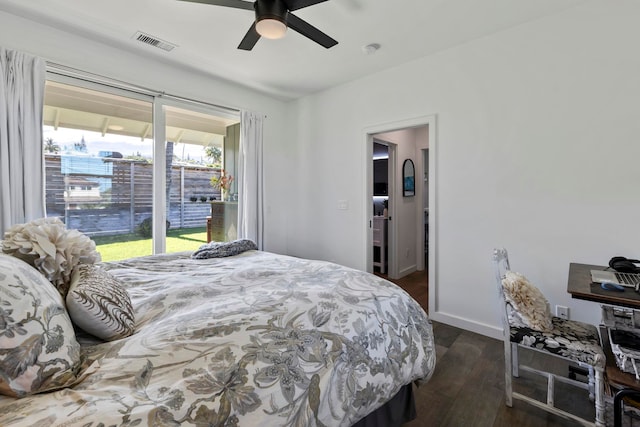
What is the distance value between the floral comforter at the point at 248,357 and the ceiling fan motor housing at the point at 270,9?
5.22ft

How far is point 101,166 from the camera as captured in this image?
9.45 feet

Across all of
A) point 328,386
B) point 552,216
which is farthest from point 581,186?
point 328,386

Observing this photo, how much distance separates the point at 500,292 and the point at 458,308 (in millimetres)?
1258

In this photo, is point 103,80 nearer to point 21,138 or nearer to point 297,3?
point 21,138

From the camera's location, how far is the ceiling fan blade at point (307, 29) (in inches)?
76.1

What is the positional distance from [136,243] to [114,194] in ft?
1.79

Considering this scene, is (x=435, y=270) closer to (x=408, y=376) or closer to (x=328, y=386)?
(x=408, y=376)

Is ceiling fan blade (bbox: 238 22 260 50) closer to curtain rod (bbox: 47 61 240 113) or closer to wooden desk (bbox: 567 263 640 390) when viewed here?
curtain rod (bbox: 47 61 240 113)

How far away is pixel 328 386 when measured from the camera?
0.99 m

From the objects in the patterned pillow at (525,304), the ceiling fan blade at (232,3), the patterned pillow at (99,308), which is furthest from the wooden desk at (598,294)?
the ceiling fan blade at (232,3)

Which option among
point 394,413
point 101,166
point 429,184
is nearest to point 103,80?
point 101,166

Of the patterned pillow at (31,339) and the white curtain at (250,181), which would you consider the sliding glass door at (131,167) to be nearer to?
the white curtain at (250,181)

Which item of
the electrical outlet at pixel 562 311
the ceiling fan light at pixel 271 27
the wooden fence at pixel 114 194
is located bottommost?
the electrical outlet at pixel 562 311

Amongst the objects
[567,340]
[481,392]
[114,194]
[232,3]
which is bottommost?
[481,392]
